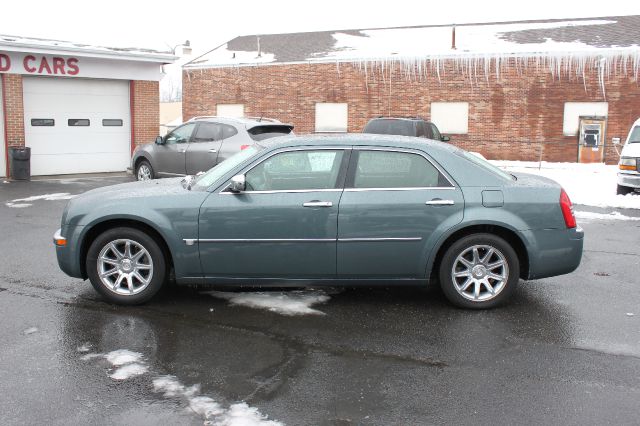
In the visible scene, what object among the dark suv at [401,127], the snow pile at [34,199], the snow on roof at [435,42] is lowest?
the snow pile at [34,199]

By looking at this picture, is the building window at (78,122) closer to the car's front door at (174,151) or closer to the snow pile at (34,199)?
the snow pile at (34,199)

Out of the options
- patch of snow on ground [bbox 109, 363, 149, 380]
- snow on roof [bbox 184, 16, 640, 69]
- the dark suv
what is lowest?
patch of snow on ground [bbox 109, 363, 149, 380]

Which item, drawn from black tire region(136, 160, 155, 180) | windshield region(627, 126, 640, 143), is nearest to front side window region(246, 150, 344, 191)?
black tire region(136, 160, 155, 180)

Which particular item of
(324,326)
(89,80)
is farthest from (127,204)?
(89,80)

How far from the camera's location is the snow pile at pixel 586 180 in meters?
13.2

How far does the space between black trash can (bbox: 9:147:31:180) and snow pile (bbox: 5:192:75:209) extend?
2927 millimetres

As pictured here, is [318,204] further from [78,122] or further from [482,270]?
[78,122]

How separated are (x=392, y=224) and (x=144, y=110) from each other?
14734 mm

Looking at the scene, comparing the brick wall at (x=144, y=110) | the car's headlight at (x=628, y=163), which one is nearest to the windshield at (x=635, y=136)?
the car's headlight at (x=628, y=163)

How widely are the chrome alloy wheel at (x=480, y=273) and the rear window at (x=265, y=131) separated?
7829 millimetres

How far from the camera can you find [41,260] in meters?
7.45

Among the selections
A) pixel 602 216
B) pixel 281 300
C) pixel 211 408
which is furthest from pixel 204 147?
pixel 211 408

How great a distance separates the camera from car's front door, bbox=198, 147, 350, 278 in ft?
17.9

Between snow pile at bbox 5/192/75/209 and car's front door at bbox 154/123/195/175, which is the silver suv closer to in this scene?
car's front door at bbox 154/123/195/175
